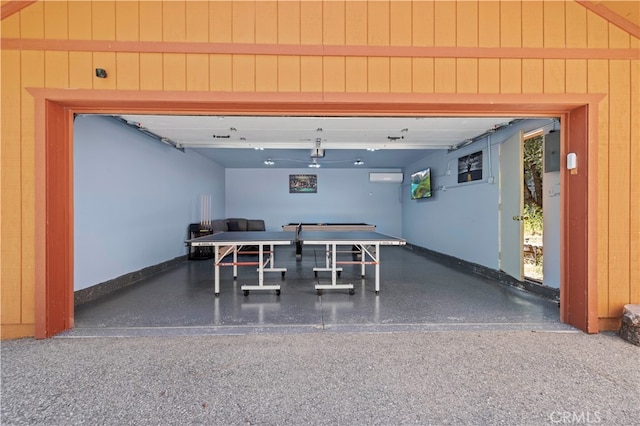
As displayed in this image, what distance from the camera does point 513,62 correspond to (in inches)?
105

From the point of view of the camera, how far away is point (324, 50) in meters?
2.62

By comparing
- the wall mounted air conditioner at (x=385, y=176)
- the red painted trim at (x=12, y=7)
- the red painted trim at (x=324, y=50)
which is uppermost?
the red painted trim at (x=12, y=7)

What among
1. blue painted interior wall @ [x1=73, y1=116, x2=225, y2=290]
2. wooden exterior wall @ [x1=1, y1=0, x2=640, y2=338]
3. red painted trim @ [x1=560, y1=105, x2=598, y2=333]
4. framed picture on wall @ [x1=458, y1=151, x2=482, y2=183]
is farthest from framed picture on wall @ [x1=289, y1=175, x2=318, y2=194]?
red painted trim @ [x1=560, y1=105, x2=598, y2=333]

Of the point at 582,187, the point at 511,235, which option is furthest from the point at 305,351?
the point at 511,235

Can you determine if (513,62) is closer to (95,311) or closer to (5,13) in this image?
(5,13)

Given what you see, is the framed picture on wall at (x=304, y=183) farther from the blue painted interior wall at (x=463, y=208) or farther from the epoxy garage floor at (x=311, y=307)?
the epoxy garage floor at (x=311, y=307)

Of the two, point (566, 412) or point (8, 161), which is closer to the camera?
point (566, 412)

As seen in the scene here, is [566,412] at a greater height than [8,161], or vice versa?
[8,161]

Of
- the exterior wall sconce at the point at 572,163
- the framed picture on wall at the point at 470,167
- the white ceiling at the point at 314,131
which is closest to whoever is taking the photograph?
the exterior wall sconce at the point at 572,163

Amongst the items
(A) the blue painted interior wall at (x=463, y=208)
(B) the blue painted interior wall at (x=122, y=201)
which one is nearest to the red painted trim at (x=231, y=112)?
(B) the blue painted interior wall at (x=122, y=201)

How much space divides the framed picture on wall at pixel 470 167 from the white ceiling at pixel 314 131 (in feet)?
1.20

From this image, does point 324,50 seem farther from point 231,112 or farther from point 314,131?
point 314,131

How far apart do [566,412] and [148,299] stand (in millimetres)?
4314

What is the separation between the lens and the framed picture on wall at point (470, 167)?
17.3ft
